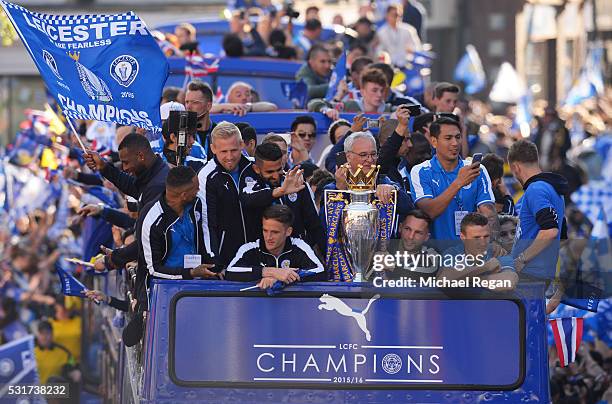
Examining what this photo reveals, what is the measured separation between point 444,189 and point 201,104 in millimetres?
2288

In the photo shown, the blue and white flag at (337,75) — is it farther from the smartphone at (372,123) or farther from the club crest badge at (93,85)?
the club crest badge at (93,85)

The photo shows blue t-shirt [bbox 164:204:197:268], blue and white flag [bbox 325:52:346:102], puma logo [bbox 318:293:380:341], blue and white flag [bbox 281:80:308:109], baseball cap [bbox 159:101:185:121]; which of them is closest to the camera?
puma logo [bbox 318:293:380:341]

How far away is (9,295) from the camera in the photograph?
20906 millimetres

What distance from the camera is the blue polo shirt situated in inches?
433

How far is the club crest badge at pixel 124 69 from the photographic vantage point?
1187cm

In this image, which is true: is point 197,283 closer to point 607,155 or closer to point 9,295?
point 9,295

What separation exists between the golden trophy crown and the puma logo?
0.78 metres

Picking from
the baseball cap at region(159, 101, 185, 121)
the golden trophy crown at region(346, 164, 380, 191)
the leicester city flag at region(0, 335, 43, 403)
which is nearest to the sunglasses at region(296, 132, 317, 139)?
the baseball cap at region(159, 101, 185, 121)

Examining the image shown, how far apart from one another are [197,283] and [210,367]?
472mm

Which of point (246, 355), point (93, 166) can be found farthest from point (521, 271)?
Answer: point (93, 166)

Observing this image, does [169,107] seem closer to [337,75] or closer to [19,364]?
[337,75]

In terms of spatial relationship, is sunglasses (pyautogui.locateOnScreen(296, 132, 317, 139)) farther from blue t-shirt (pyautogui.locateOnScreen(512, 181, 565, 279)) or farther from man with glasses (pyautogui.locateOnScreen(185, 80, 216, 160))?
blue t-shirt (pyautogui.locateOnScreen(512, 181, 565, 279))

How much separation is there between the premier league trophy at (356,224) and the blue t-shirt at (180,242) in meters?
0.84

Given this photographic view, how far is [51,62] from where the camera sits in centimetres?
1171
